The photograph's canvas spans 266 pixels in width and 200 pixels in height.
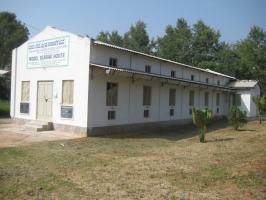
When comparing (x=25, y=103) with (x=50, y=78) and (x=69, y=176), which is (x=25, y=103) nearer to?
(x=50, y=78)

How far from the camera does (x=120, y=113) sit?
18.0m

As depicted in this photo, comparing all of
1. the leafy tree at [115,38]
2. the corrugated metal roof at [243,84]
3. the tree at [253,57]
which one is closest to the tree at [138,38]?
the leafy tree at [115,38]

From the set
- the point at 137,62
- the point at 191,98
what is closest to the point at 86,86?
the point at 137,62

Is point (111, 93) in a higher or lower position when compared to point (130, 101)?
higher

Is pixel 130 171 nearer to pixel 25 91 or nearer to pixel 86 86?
pixel 86 86

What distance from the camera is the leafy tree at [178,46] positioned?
167 feet

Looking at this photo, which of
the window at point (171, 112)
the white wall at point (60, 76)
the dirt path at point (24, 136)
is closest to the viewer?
the dirt path at point (24, 136)

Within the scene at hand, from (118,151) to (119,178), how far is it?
4.24 meters

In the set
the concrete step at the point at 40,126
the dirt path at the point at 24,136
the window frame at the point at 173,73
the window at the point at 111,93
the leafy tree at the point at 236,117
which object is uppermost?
the window frame at the point at 173,73

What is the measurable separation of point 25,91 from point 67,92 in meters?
4.26

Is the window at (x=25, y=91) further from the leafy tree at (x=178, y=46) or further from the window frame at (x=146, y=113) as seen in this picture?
the leafy tree at (x=178, y=46)

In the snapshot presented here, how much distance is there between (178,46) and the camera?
5281 centimetres

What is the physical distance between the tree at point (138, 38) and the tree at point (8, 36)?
1876 cm

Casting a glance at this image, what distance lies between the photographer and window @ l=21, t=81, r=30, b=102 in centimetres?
1969
